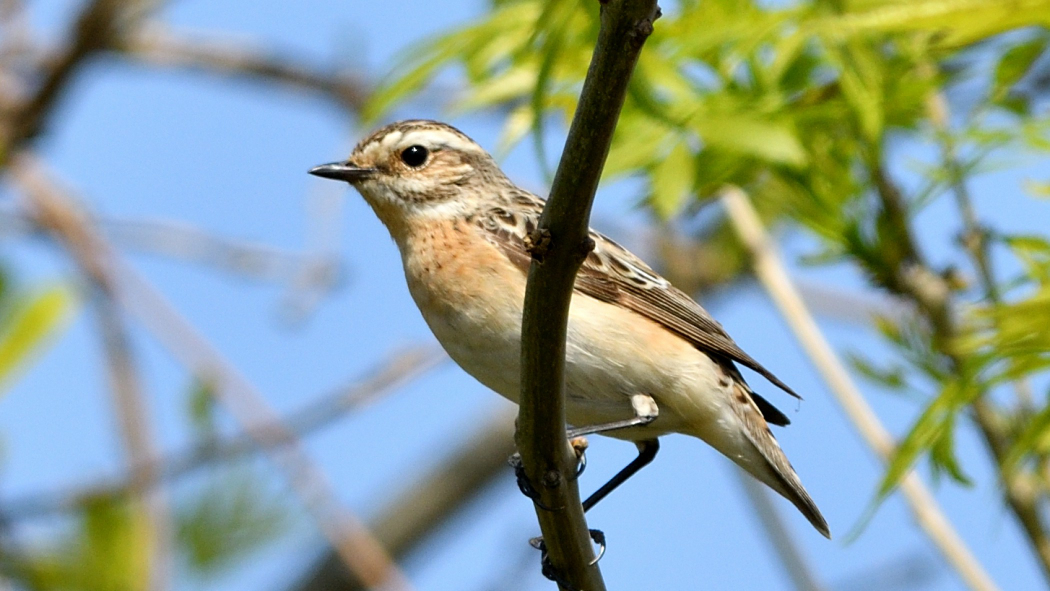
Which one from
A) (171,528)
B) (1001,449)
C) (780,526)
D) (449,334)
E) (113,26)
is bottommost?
(1001,449)

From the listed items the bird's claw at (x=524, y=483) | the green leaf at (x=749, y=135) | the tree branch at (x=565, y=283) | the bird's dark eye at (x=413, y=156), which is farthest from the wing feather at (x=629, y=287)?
the tree branch at (x=565, y=283)

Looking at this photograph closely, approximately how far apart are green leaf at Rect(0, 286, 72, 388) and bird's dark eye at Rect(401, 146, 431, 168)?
1573mm

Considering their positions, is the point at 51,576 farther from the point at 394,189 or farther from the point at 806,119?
the point at 806,119

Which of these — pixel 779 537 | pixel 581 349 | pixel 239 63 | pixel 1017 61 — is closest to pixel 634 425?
pixel 581 349

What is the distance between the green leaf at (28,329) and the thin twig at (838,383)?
2881 millimetres

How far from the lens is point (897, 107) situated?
16.1ft

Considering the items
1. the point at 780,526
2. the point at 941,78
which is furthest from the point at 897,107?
the point at 780,526

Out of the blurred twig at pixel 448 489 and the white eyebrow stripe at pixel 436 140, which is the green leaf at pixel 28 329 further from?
the blurred twig at pixel 448 489

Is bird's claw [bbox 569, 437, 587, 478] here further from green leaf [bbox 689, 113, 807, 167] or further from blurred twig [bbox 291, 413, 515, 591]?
blurred twig [bbox 291, 413, 515, 591]

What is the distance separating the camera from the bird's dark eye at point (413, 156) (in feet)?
19.3

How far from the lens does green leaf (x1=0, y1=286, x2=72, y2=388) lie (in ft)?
18.1

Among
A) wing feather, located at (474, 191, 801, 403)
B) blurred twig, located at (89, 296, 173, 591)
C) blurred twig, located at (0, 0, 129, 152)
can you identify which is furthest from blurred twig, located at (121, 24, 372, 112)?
wing feather, located at (474, 191, 801, 403)

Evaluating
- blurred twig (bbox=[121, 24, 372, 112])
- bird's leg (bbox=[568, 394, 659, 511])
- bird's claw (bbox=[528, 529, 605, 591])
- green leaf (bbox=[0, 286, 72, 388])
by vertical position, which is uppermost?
blurred twig (bbox=[121, 24, 372, 112])

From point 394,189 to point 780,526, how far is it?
7.89 feet
